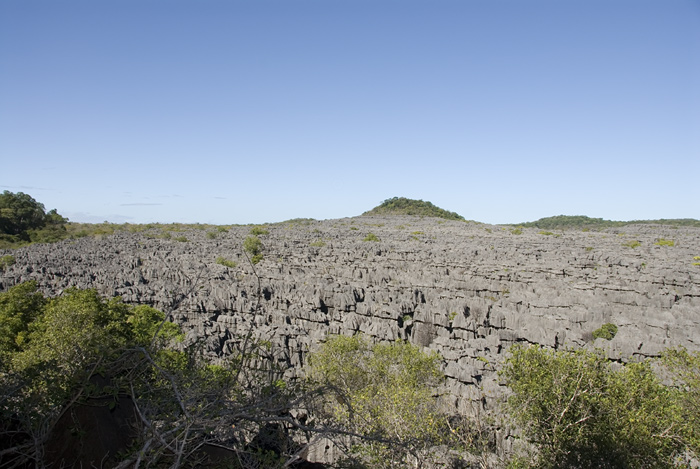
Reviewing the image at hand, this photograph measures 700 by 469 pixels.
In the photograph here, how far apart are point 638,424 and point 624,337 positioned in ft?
31.8

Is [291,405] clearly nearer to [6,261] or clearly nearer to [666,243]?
[6,261]

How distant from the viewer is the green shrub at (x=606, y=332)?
21688mm

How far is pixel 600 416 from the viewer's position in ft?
36.8

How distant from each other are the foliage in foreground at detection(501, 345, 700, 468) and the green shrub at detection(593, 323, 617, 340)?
9771 mm

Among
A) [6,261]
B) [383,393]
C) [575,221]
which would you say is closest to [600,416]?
[383,393]

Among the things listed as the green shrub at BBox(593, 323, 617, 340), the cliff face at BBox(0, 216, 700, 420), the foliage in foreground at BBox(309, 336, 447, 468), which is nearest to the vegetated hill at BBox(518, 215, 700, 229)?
the cliff face at BBox(0, 216, 700, 420)

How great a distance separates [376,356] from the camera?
18.0m

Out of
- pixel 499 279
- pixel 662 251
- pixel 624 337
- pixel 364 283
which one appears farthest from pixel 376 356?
pixel 662 251

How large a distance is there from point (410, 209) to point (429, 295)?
317 feet

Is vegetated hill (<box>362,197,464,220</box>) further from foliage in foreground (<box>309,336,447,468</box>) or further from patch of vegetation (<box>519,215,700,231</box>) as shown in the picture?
foliage in foreground (<box>309,336,447,468</box>)

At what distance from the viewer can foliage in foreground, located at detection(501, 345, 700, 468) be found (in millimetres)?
10633

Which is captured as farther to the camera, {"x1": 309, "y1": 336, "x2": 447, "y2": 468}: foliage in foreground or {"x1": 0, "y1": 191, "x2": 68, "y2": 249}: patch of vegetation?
{"x1": 0, "y1": 191, "x2": 68, "y2": 249}: patch of vegetation

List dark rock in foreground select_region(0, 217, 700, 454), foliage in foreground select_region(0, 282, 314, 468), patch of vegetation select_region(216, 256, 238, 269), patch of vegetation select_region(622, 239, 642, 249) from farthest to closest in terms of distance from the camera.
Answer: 1. patch of vegetation select_region(622, 239, 642, 249)
2. patch of vegetation select_region(216, 256, 238, 269)
3. dark rock in foreground select_region(0, 217, 700, 454)
4. foliage in foreground select_region(0, 282, 314, 468)

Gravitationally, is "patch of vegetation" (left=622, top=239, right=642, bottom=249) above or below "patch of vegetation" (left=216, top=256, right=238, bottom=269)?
above
